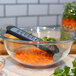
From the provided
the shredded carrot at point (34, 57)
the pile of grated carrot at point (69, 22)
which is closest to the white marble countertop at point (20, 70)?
the shredded carrot at point (34, 57)

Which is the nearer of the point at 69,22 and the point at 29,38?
the point at 29,38

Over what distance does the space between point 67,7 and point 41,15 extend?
586 mm

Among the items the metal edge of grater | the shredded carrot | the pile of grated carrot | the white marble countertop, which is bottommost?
the white marble countertop

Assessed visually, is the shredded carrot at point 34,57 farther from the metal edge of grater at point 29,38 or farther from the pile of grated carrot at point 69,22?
the pile of grated carrot at point 69,22

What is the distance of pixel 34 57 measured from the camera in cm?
79

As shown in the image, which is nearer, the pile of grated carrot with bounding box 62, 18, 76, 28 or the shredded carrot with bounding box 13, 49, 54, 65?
the shredded carrot with bounding box 13, 49, 54, 65

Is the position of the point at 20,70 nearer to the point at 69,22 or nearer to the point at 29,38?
the point at 29,38

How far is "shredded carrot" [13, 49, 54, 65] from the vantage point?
0.79 metres

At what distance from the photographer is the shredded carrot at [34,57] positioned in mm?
792

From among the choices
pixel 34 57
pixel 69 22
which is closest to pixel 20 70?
pixel 34 57

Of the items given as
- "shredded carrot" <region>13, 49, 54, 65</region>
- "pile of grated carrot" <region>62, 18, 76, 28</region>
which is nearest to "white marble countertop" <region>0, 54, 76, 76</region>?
"shredded carrot" <region>13, 49, 54, 65</region>

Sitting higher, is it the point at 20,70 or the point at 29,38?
the point at 29,38

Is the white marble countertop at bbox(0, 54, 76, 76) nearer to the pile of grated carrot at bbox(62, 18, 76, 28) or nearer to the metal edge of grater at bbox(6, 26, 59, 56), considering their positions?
the metal edge of grater at bbox(6, 26, 59, 56)

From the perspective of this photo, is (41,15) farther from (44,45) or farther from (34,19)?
(44,45)
